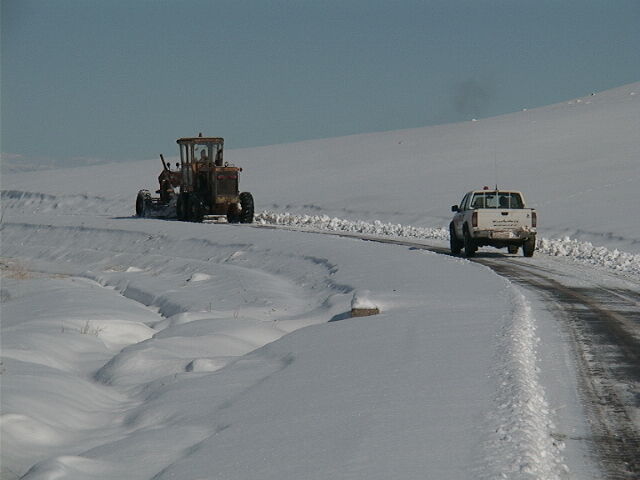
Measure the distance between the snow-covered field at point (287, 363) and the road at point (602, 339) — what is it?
0.21 metres

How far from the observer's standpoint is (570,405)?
7.98 meters

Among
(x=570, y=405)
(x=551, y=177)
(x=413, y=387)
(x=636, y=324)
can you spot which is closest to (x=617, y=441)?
(x=570, y=405)

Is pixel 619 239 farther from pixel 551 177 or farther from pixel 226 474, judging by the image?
pixel 226 474

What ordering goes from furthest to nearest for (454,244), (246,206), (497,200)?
(246,206) < (497,200) < (454,244)

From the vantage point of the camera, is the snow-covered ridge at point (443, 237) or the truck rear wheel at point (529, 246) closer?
the snow-covered ridge at point (443, 237)

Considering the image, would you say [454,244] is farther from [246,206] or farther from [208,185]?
[208,185]

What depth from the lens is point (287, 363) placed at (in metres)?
10.7

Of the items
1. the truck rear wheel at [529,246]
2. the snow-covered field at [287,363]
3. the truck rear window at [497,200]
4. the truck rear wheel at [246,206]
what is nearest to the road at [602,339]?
the snow-covered field at [287,363]

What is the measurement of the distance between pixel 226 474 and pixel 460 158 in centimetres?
5667

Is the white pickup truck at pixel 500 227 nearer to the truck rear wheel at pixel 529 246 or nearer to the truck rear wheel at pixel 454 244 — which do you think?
the truck rear wheel at pixel 529 246

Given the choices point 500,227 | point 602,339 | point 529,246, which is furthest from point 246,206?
point 602,339

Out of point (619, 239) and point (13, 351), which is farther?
point (619, 239)

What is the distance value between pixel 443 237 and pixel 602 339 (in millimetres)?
20495

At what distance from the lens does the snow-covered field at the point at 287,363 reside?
22.7 ft
